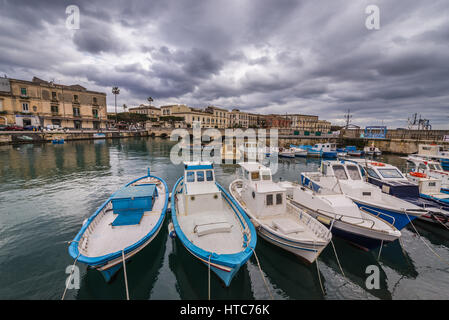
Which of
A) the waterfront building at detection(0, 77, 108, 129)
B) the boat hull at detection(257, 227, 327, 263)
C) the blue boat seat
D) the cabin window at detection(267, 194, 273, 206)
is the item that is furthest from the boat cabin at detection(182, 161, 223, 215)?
the waterfront building at detection(0, 77, 108, 129)

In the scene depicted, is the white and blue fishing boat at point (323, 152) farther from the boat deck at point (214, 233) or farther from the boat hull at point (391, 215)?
the boat deck at point (214, 233)

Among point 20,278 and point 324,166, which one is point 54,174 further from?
point 324,166

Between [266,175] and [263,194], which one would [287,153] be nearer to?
[266,175]

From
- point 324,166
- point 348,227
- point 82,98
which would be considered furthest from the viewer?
point 82,98

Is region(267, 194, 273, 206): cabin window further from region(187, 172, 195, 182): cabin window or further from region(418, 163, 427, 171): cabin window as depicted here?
region(418, 163, 427, 171): cabin window

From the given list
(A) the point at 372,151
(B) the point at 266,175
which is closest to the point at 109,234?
Answer: (B) the point at 266,175

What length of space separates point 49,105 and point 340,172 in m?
99.2

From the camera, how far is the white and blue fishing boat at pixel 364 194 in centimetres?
1065

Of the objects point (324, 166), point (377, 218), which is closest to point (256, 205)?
point (377, 218)

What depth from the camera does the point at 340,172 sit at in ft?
48.9

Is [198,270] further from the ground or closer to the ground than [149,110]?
closer to the ground

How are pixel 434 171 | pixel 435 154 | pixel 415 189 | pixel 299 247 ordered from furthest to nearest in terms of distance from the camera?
pixel 435 154 < pixel 434 171 < pixel 415 189 < pixel 299 247
